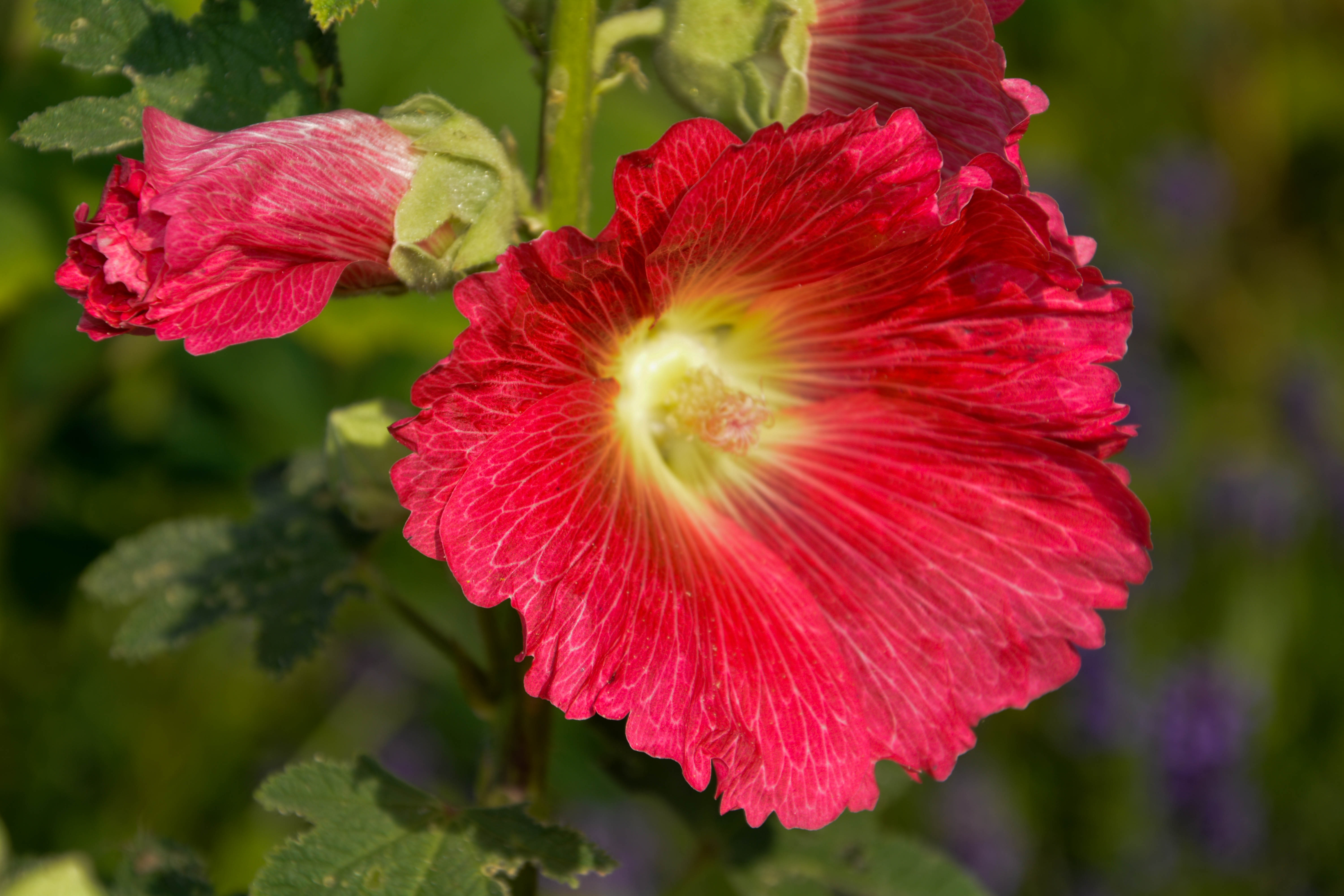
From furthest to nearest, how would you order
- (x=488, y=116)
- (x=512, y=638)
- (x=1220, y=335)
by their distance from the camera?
1. (x=1220, y=335)
2. (x=488, y=116)
3. (x=512, y=638)

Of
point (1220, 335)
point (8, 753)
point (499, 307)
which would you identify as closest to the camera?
point (499, 307)

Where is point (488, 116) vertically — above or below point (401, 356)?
above

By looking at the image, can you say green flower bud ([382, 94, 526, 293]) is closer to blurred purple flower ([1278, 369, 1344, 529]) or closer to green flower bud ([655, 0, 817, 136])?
green flower bud ([655, 0, 817, 136])

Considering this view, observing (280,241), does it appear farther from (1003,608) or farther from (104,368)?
(104,368)

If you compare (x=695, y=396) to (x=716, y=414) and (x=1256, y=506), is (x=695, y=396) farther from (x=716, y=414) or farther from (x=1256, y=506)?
(x=1256, y=506)

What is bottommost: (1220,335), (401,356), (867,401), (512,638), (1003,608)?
(1220,335)

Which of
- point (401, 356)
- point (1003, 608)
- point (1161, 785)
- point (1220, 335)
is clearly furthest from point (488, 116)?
point (1220, 335)

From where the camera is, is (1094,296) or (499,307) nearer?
(499,307)
